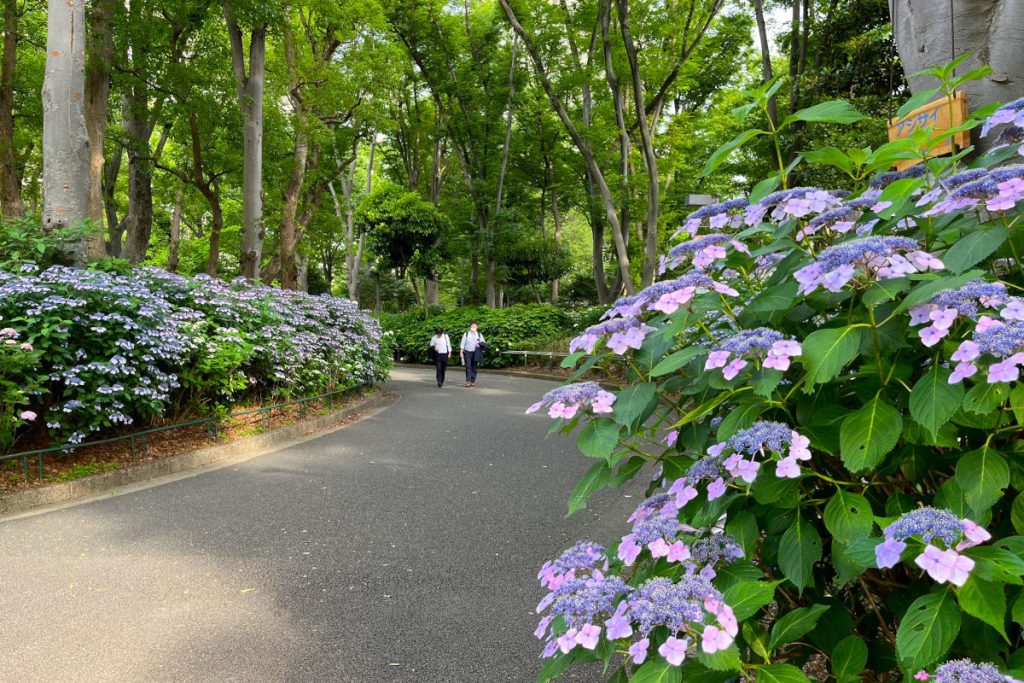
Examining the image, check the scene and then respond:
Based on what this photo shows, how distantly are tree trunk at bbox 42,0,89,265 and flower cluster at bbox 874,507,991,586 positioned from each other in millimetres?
8398

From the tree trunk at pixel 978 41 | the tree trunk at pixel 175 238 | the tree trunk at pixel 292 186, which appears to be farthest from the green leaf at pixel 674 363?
the tree trunk at pixel 175 238

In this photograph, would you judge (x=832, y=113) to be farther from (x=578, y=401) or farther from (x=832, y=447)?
(x=578, y=401)

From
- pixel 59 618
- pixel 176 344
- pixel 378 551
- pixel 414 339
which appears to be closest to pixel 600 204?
pixel 414 339

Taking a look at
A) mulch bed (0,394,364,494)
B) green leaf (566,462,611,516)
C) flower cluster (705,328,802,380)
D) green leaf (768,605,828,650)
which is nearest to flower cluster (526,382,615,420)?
green leaf (566,462,611,516)

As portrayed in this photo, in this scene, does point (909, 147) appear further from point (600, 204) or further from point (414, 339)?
point (414, 339)

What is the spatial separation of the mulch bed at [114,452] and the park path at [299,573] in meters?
0.57

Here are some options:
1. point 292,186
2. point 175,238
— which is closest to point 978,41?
point 292,186

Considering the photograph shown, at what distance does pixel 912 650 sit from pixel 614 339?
32.9 inches

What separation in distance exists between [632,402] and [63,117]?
836 centimetres

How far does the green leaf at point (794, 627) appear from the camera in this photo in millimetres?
1182

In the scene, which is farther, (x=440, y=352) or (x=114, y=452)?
(x=440, y=352)

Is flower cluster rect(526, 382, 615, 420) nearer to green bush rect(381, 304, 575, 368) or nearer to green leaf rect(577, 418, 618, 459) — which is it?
green leaf rect(577, 418, 618, 459)

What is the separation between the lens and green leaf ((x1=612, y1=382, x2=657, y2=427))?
1.40 meters

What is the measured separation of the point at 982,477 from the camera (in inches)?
43.8
